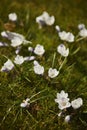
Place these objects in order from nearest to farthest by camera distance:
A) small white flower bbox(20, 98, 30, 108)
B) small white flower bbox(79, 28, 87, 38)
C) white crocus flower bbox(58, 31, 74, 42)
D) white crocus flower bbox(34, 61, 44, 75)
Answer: small white flower bbox(20, 98, 30, 108) < white crocus flower bbox(34, 61, 44, 75) < white crocus flower bbox(58, 31, 74, 42) < small white flower bbox(79, 28, 87, 38)

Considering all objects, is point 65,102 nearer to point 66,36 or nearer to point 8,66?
point 8,66

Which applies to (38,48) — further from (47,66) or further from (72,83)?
(72,83)

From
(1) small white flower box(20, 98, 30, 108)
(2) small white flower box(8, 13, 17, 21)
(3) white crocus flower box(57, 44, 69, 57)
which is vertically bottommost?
(1) small white flower box(20, 98, 30, 108)

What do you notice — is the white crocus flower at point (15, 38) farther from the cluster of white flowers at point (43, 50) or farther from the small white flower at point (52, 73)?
the small white flower at point (52, 73)

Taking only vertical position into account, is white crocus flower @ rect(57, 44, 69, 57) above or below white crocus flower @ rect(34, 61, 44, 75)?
above

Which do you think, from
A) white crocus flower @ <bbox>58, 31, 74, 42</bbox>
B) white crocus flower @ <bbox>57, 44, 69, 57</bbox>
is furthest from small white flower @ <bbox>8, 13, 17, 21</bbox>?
white crocus flower @ <bbox>57, 44, 69, 57</bbox>

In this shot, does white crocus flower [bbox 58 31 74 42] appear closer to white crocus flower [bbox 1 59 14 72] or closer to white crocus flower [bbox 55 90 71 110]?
white crocus flower [bbox 1 59 14 72]
